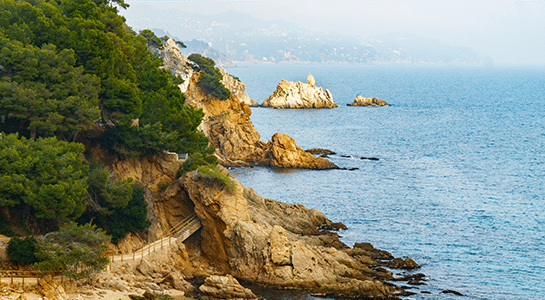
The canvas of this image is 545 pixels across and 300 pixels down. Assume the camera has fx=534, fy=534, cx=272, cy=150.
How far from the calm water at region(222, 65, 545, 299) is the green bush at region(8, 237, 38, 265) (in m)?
25.8

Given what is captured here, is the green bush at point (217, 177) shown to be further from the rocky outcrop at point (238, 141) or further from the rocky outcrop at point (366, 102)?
the rocky outcrop at point (366, 102)

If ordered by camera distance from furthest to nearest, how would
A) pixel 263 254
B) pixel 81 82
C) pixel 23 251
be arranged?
pixel 263 254 < pixel 81 82 < pixel 23 251

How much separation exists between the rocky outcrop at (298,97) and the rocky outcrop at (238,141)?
57.3 m

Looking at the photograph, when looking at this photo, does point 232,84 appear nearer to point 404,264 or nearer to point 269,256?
point 404,264

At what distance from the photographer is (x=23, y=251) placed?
97.9ft

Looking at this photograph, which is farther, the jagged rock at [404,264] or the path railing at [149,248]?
the jagged rock at [404,264]

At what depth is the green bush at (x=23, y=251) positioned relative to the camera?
29.8m

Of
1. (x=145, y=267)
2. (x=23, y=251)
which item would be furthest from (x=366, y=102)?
(x=23, y=251)

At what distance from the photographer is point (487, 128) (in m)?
117

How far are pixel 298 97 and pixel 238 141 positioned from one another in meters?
69.2

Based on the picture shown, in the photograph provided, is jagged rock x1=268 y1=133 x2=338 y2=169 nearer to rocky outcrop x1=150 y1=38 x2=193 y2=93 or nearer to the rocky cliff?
rocky outcrop x1=150 y1=38 x2=193 y2=93

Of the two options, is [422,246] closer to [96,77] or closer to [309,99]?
[96,77]

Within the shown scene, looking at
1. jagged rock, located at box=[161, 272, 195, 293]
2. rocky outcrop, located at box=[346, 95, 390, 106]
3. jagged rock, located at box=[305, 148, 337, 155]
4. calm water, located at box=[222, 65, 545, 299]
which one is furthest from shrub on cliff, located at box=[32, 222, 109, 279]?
rocky outcrop, located at box=[346, 95, 390, 106]

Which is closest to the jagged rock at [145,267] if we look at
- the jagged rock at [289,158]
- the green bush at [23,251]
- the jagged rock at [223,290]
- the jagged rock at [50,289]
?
the jagged rock at [223,290]
